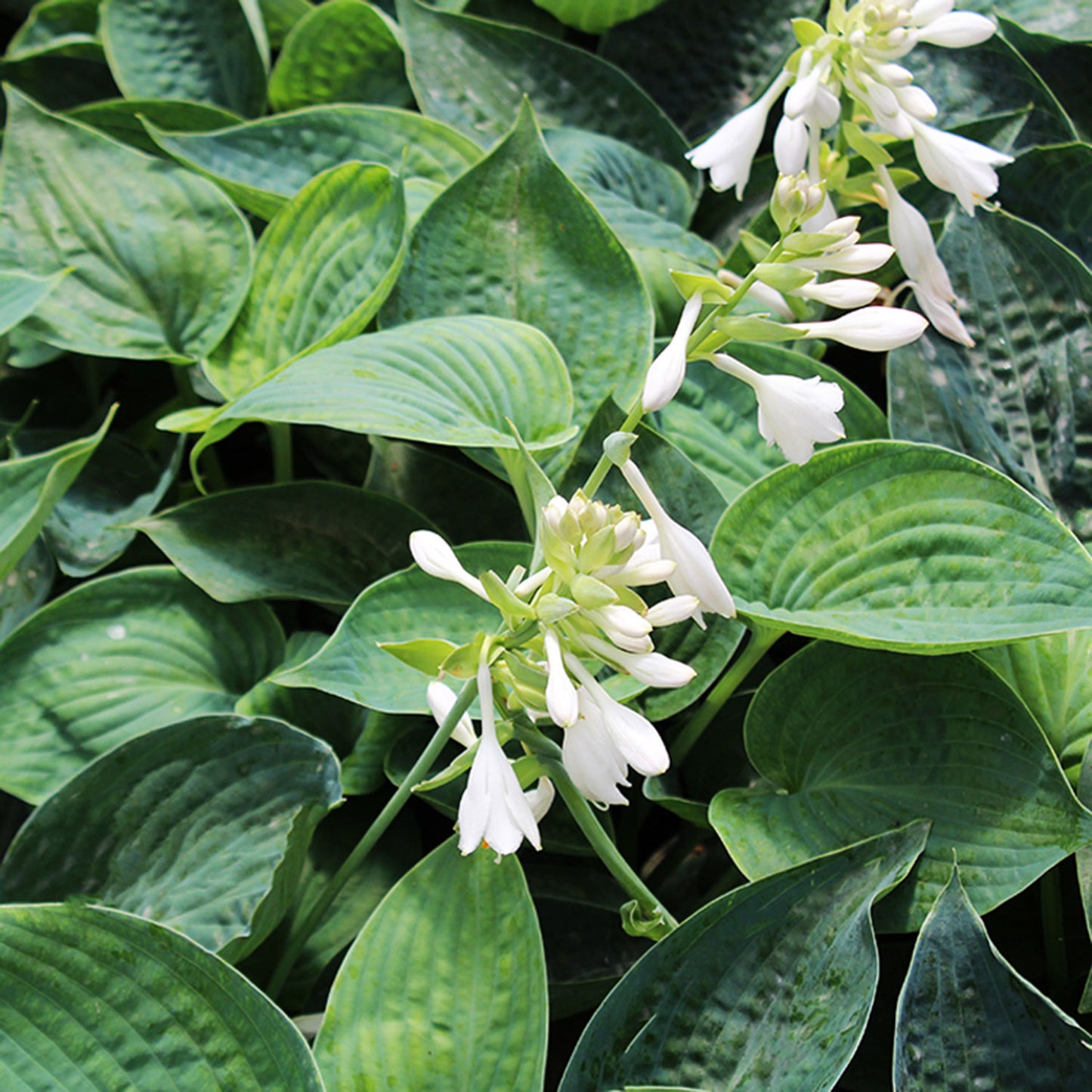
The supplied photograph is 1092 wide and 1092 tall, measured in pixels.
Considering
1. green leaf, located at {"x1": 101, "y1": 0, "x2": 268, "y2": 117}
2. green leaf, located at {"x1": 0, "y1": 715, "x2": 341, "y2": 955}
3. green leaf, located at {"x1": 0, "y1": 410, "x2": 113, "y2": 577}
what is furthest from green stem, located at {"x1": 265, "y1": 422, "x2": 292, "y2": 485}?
green leaf, located at {"x1": 101, "y1": 0, "x2": 268, "y2": 117}

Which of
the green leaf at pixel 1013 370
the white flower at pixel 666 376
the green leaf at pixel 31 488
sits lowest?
the green leaf at pixel 31 488

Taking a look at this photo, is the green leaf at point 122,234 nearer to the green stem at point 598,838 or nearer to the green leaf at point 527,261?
the green leaf at point 527,261

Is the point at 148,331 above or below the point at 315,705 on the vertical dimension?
above

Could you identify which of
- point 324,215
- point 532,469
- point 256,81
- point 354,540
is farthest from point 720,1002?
point 256,81

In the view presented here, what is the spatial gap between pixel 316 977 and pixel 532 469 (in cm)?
42

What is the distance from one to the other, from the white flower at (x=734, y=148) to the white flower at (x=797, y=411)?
0.26m

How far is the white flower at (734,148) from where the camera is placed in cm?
74

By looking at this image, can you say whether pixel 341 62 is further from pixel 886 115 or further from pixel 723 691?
pixel 723 691

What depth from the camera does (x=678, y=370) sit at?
1.69ft

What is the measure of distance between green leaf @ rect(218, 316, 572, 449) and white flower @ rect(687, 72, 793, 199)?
165mm

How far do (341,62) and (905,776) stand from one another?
3.15 feet

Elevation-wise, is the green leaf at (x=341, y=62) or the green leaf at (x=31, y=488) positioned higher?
the green leaf at (x=341, y=62)

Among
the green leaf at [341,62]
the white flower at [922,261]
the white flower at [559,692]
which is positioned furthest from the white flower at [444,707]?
the green leaf at [341,62]

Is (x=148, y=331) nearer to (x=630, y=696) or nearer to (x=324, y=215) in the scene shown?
(x=324, y=215)
